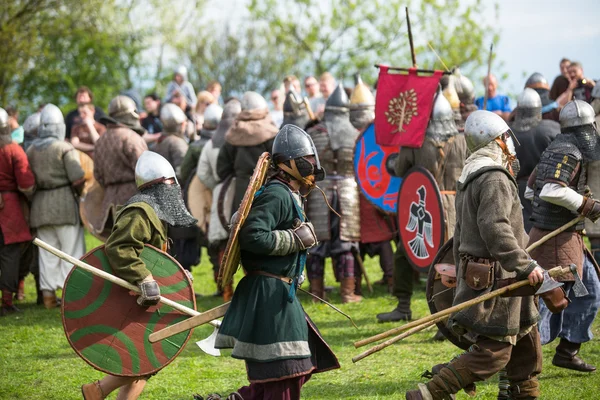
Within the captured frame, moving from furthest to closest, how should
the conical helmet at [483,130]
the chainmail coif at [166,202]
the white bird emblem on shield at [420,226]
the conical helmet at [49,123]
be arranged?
the conical helmet at [49,123] < the white bird emblem on shield at [420,226] < the chainmail coif at [166,202] < the conical helmet at [483,130]

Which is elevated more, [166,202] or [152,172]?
[152,172]

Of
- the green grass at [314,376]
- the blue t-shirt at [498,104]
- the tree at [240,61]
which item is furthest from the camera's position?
the tree at [240,61]

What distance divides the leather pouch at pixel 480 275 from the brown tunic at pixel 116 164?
458cm

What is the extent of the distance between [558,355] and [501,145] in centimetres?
184

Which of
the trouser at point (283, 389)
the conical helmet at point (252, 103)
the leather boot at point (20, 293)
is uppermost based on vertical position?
the conical helmet at point (252, 103)

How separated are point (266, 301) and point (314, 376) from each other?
190 cm

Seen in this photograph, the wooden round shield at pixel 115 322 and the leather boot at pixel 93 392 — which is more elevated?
the wooden round shield at pixel 115 322

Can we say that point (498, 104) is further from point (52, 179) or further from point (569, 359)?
point (569, 359)

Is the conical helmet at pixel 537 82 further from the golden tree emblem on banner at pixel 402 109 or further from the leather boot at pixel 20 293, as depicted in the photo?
the leather boot at pixel 20 293

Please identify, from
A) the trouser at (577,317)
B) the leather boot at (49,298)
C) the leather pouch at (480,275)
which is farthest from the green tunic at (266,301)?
the leather boot at (49,298)

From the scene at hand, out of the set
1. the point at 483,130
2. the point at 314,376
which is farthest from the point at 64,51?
the point at 483,130

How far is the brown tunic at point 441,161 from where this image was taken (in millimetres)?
7238

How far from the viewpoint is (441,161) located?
7273mm

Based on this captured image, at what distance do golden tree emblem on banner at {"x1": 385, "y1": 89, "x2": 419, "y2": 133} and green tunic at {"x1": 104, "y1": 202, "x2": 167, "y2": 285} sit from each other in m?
3.17
